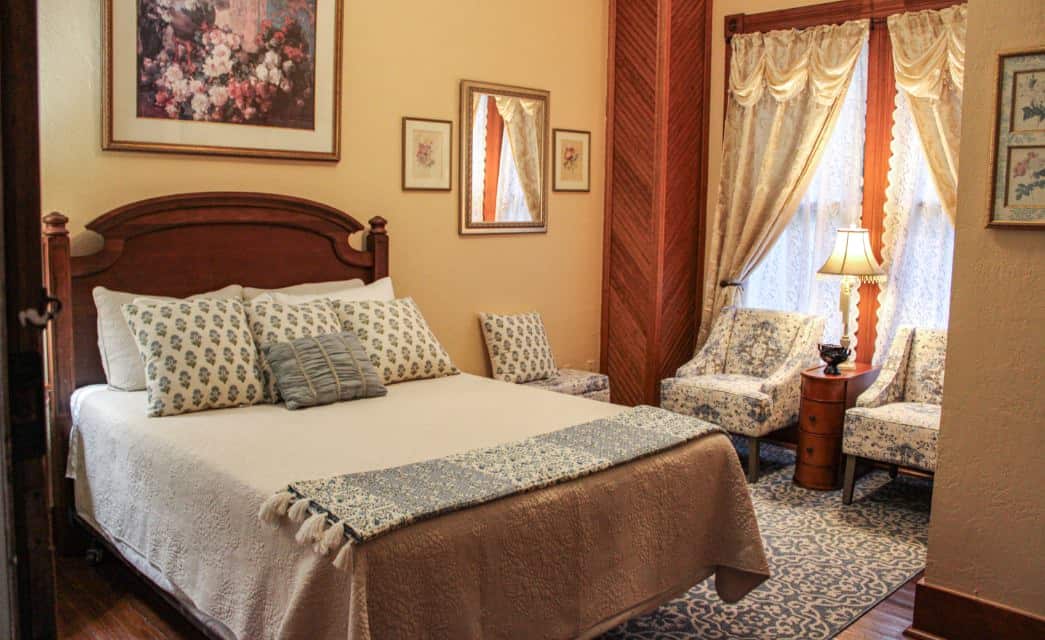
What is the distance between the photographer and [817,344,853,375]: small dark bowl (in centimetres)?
467

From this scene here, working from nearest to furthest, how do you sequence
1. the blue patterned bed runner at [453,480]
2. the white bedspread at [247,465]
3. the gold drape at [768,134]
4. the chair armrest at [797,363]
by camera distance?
the blue patterned bed runner at [453,480]
the white bedspread at [247,465]
the chair armrest at [797,363]
the gold drape at [768,134]

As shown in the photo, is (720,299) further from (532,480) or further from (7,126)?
(7,126)

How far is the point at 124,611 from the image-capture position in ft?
10.5

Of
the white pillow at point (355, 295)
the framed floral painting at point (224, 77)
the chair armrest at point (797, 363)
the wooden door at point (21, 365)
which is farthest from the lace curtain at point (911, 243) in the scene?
the wooden door at point (21, 365)

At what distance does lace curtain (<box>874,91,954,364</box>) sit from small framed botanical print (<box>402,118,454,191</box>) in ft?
7.97

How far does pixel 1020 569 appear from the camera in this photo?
2.97 m

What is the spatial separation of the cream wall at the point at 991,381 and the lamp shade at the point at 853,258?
1690 millimetres

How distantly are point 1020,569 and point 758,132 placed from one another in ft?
10.4

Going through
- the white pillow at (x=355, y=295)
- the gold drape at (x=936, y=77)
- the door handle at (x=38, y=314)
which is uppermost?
the gold drape at (x=936, y=77)

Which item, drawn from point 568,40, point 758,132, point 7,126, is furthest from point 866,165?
point 7,126

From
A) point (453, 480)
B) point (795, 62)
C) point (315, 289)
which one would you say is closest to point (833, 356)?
point (795, 62)

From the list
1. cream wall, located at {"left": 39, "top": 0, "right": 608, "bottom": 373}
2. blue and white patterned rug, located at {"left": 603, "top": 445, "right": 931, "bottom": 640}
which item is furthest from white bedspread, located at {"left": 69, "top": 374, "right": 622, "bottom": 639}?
cream wall, located at {"left": 39, "top": 0, "right": 608, "bottom": 373}

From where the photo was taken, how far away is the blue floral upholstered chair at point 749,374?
4.81 m

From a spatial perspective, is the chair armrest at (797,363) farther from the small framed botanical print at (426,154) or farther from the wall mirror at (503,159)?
the small framed botanical print at (426,154)
